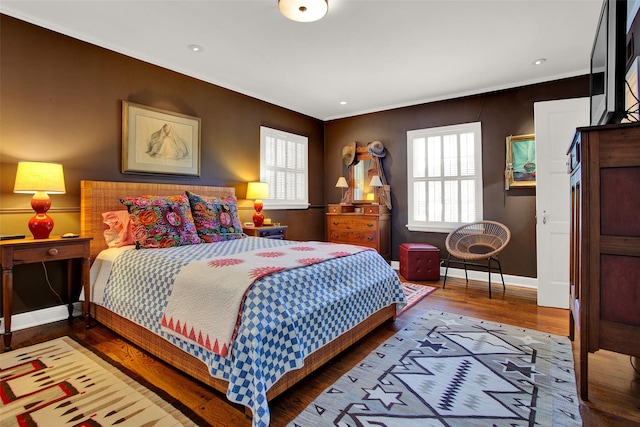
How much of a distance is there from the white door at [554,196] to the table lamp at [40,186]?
175 inches

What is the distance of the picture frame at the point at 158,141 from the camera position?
3230mm

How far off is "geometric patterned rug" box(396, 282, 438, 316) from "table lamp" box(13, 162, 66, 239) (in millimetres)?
3325

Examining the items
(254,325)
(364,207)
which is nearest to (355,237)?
(364,207)

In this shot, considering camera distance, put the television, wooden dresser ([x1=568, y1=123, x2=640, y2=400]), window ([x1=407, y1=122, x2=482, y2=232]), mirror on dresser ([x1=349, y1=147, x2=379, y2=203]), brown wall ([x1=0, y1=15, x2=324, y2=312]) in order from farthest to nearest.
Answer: mirror on dresser ([x1=349, y1=147, x2=379, y2=203]) < window ([x1=407, y1=122, x2=482, y2=232]) < brown wall ([x1=0, y1=15, x2=324, y2=312]) < the television < wooden dresser ([x1=568, y1=123, x2=640, y2=400])

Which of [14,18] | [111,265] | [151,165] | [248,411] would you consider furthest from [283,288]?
[14,18]

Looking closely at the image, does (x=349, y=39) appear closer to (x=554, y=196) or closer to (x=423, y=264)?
(x=554, y=196)

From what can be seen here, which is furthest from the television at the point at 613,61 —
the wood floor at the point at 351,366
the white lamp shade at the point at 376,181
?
the white lamp shade at the point at 376,181

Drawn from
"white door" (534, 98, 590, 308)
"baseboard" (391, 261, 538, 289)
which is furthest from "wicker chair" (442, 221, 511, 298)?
"white door" (534, 98, 590, 308)

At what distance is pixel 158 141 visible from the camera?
3459mm

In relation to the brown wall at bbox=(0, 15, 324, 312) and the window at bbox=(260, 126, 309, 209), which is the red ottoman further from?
the brown wall at bbox=(0, 15, 324, 312)

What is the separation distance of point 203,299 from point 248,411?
597 mm

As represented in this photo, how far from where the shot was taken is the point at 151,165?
341cm

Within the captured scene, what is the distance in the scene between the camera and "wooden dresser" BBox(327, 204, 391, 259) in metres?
4.73

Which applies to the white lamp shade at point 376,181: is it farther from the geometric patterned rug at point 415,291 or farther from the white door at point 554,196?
the white door at point 554,196
